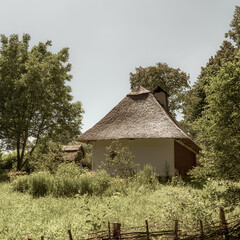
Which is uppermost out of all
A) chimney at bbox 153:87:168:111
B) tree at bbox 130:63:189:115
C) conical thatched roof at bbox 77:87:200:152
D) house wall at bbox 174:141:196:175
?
tree at bbox 130:63:189:115

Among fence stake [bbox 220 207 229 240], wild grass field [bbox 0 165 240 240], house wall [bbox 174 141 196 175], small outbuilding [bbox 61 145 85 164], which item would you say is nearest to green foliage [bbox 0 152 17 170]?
small outbuilding [bbox 61 145 85 164]

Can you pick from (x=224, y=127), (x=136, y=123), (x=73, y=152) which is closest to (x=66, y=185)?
(x=224, y=127)

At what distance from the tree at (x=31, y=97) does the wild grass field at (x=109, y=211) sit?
15.2 meters

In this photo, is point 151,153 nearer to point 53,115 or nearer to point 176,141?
point 176,141

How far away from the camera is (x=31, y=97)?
24453 mm

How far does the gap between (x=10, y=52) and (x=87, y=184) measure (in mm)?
19270

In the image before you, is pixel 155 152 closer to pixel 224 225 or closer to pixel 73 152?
pixel 224 225

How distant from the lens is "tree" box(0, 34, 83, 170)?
77.9ft

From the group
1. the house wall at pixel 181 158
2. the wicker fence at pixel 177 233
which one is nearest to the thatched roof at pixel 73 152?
the house wall at pixel 181 158

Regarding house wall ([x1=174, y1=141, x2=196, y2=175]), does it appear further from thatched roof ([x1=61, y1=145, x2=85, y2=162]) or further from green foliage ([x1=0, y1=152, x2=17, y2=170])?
thatched roof ([x1=61, y1=145, x2=85, y2=162])

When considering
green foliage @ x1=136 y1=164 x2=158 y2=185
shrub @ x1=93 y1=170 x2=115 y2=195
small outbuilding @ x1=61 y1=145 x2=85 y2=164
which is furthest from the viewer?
small outbuilding @ x1=61 y1=145 x2=85 y2=164

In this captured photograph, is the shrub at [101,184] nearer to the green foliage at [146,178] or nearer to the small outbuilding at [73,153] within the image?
the green foliage at [146,178]

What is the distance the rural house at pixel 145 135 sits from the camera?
16.2m

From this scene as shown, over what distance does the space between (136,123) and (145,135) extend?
171 cm
